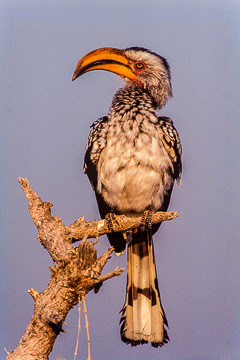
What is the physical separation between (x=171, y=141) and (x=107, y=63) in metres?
0.69

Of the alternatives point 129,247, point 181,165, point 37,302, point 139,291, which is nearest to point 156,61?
point 181,165

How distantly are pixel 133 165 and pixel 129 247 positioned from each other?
62 cm

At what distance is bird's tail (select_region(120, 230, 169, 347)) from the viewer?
109 inches

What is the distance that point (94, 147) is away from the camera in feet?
9.43

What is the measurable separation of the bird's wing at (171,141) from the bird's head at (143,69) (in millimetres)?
243

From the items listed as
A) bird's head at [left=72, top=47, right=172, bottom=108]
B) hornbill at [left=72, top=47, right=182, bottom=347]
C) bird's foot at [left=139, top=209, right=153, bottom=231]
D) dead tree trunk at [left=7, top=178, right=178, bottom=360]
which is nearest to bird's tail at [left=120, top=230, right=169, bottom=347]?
hornbill at [left=72, top=47, right=182, bottom=347]

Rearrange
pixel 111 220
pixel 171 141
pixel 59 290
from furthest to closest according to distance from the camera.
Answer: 1. pixel 171 141
2. pixel 111 220
3. pixel 59 290

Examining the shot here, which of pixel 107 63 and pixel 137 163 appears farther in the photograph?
pixel 107 63

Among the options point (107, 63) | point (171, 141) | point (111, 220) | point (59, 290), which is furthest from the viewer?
point (107, 63)

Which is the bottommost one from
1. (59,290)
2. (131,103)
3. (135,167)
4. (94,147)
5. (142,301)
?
(59,290)

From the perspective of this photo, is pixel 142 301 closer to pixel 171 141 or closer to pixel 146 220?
pixel 146 220

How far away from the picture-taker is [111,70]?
9.96 ft

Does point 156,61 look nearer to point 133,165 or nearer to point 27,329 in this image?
point 133,165

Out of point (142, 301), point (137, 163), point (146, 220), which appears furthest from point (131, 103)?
point (142, 301)
